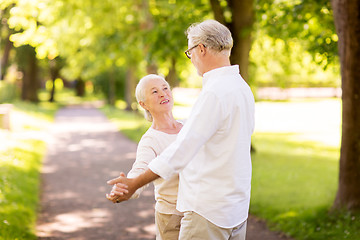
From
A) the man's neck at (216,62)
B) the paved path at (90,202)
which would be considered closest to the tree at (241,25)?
Answer: the paved path at (90,202)

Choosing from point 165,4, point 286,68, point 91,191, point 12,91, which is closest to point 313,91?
point 12,91

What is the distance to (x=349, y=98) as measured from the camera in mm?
5914

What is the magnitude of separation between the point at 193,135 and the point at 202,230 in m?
0.57

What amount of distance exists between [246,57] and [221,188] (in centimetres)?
1034

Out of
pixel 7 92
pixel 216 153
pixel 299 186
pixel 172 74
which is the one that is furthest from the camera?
pixel 7 92

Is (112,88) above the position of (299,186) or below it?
above

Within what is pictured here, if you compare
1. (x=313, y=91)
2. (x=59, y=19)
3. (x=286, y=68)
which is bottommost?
(x=313, y=91)

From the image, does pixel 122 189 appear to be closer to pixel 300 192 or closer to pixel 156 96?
pixel 156 96

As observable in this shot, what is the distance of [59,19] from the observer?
458 inches

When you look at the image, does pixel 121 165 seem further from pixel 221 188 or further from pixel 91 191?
pixel 221 188

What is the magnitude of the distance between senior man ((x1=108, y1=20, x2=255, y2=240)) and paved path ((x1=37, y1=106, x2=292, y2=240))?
150 inches

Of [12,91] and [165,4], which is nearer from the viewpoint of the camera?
[165,4]

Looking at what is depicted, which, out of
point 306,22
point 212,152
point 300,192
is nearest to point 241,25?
point 306,22

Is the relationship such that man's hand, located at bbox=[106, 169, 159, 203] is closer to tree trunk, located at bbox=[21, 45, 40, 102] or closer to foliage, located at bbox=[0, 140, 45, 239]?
foliage, located at bbox=[0, 140, 45, 239]
